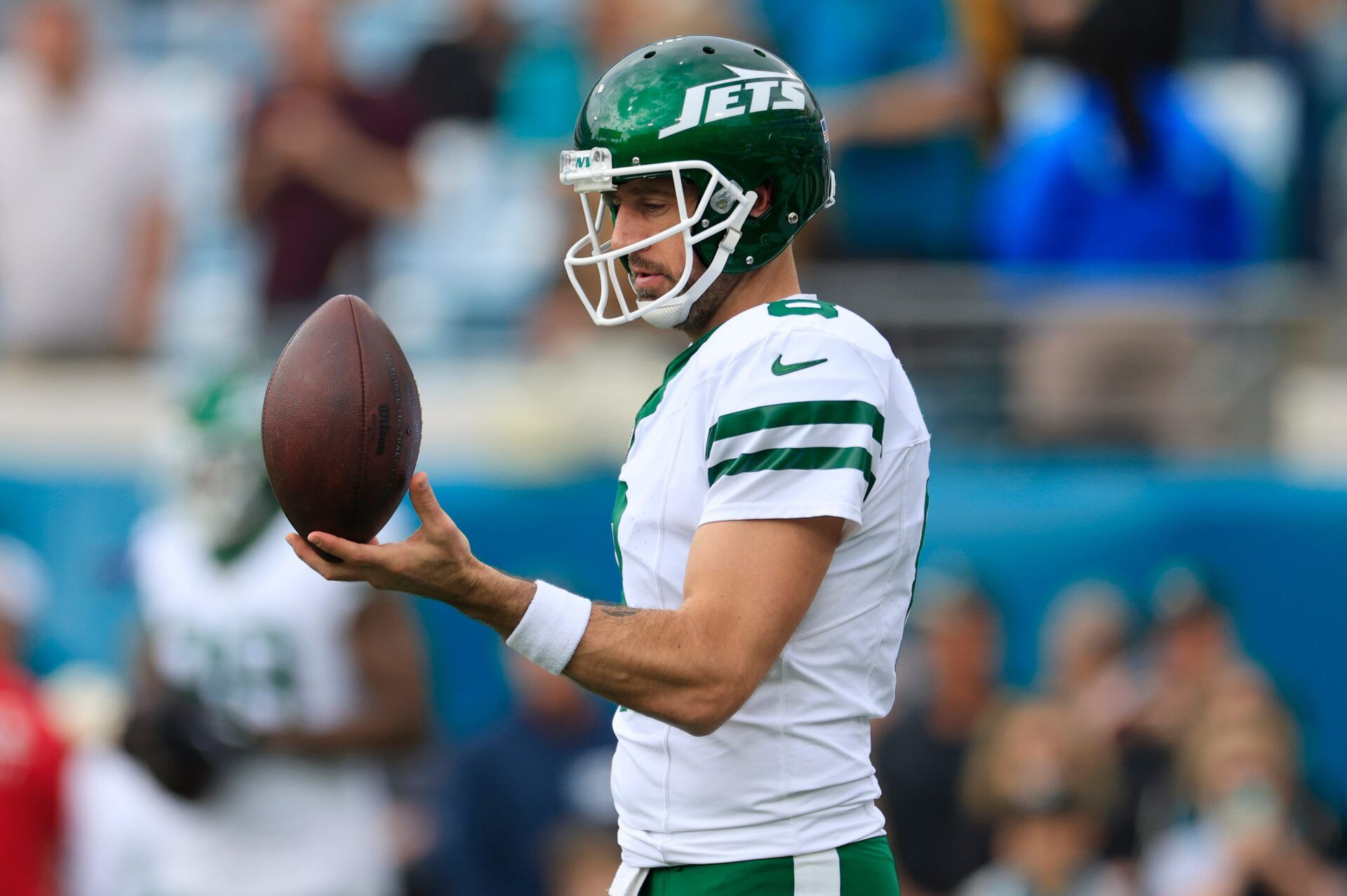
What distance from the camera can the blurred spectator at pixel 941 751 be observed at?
6195 millimetres

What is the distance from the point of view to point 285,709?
566cm

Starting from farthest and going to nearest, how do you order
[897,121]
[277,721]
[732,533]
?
[897,121], [277,721], [732,533]

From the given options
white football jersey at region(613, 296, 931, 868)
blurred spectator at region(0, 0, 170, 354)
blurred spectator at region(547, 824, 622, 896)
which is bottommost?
blurred spectator at region(547, 824, 622, 896)

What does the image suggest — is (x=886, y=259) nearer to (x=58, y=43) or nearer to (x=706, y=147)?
(x=58, y=43)

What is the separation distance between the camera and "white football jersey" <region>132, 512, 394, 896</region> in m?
5.67

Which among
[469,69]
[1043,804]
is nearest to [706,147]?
[1043,804]

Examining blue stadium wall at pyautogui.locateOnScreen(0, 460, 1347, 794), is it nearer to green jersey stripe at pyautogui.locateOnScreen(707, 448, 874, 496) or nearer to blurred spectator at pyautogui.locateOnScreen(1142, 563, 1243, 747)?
blurred spectator at pyautogui.locateOnScreen(1142, 563, 1243, 747)

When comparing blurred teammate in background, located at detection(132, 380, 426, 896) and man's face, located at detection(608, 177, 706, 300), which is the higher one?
man's face, located at detection(608, 177, 706, 300)

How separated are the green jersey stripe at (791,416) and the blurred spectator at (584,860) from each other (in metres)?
3.61

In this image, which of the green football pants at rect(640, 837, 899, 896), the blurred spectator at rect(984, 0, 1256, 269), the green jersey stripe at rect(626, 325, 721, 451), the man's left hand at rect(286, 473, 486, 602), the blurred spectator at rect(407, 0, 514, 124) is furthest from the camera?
the blurred spectator at rect(407, 0, 514, 124)

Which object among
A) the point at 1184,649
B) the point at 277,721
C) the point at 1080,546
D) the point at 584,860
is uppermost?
the point at 277,721

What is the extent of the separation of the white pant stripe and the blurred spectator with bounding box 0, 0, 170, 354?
6.32 m

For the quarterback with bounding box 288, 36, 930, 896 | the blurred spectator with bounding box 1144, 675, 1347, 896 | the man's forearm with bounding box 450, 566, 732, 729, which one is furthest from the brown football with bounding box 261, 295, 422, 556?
the blurred spectator with bounding box 1144, 675, 1347, 896

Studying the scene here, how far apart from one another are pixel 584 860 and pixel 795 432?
3833 mm
